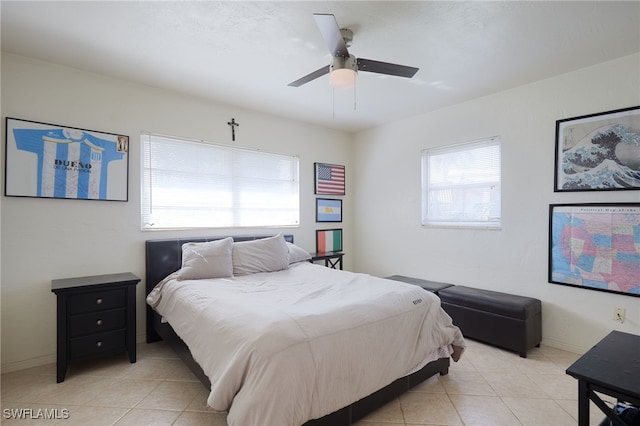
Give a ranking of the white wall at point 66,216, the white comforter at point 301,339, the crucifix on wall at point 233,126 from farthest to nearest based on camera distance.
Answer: the crucifix on wall at point 233,126 → the white wall at point 66,216 → the white comforter at point 301,339

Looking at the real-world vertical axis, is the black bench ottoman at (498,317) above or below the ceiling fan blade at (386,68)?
below

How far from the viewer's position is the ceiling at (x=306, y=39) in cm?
198

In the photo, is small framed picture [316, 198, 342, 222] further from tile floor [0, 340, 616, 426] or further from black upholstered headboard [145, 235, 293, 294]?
tile floor [0, 340, 616, 426]

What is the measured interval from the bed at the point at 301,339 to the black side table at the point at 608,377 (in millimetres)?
887

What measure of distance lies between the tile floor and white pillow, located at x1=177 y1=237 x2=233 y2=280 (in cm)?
77

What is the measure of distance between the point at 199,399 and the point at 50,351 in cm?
159

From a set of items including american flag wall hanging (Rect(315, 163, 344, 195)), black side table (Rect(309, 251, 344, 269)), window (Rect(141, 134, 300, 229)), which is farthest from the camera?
american flag wall hanging (Rect(315, 163, 344, 195))

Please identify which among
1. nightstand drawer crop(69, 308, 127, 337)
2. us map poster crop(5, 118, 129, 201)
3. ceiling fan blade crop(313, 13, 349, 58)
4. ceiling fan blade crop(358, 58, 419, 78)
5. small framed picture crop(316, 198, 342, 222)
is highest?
ceiling fan blade crop(313, 13, 349, 58)

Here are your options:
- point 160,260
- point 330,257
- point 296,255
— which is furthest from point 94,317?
point 330,257

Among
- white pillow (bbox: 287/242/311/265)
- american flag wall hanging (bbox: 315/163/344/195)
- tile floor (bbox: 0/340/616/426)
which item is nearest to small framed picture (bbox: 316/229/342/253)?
american flag wall hanging (bbox: 315/163/344/195)

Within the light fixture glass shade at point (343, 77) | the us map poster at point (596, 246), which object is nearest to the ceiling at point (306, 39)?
the light fixture glass shade at point (343, 77)

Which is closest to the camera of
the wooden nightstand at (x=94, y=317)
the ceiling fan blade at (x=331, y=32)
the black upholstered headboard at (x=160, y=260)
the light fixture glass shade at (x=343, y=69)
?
the ceiling fan blade at (x=331, y=32)

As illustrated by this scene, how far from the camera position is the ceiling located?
1.98 meters

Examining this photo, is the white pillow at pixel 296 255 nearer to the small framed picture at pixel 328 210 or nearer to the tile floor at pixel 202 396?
the small framed picture at pixel 328 210
